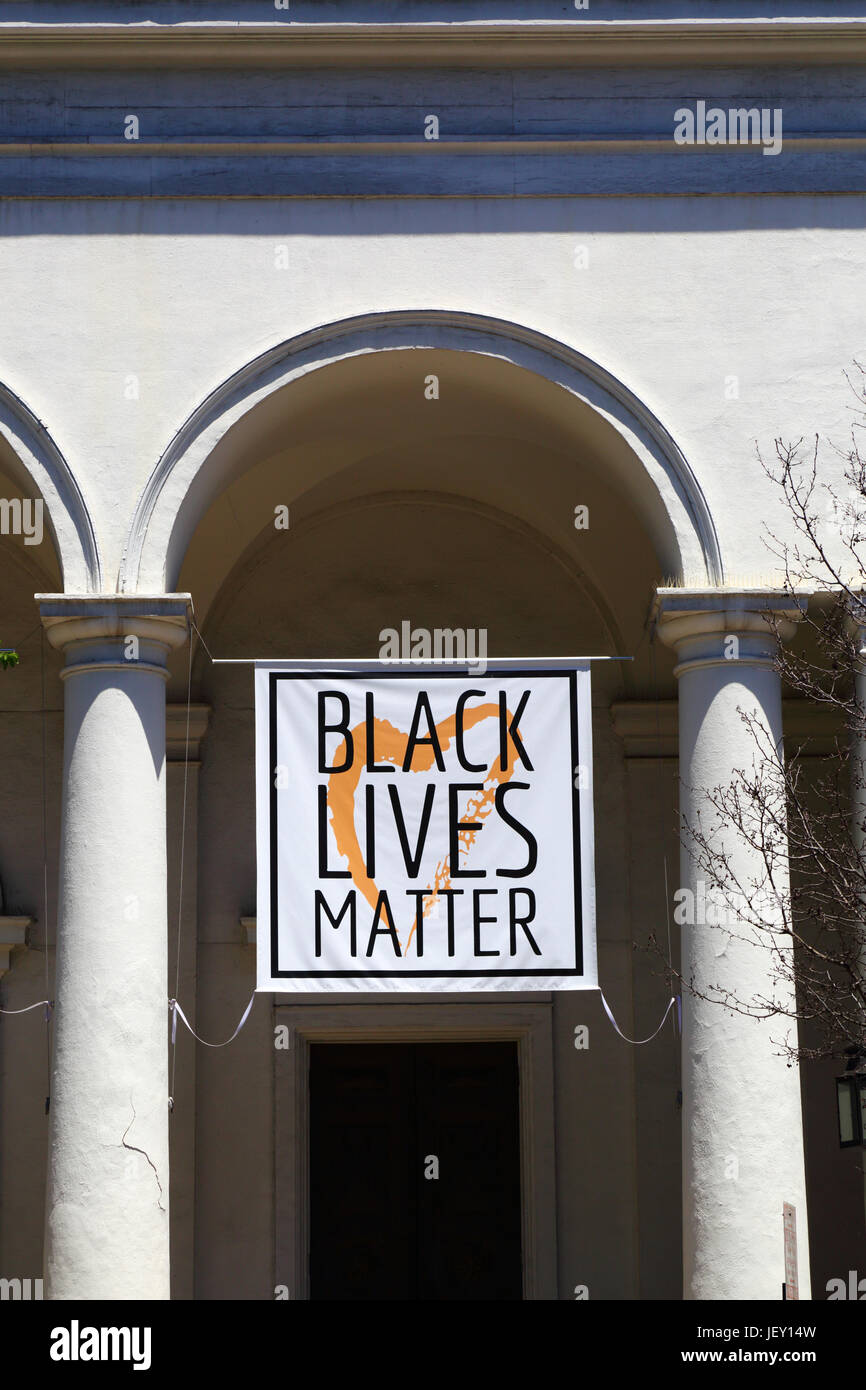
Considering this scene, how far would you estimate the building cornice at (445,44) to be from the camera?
1257 centimetres

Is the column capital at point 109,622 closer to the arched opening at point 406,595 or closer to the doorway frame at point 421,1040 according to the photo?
the arched opening at point 406,595

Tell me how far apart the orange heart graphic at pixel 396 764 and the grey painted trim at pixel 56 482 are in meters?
1.92

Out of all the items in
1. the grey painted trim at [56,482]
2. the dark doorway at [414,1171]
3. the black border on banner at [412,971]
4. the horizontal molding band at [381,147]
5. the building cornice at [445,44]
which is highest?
the building cornice at [445,44]

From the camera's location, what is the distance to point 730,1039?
1179 cm

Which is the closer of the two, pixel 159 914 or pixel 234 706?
pixel 159 914

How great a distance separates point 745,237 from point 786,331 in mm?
683

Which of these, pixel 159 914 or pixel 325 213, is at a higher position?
pixel 325 213

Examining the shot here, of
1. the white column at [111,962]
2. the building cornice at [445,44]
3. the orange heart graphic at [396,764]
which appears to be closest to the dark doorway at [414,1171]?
the white column at [111,962]

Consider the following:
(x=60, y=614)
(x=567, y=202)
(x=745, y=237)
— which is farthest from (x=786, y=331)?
(x=60, y=614)

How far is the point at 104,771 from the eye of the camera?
12.0 meters

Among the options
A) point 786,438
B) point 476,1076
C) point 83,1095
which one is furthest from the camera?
point 476,1076

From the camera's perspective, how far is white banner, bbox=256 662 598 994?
11922 mm

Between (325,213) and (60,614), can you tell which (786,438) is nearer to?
(325,213)

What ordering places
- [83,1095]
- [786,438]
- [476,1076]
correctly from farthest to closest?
[476,1076]
[786,438]
[83,1095]
